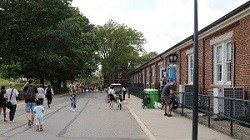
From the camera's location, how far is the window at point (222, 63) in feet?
57.6

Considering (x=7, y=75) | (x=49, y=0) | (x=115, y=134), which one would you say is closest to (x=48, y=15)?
(x=49, y=0)

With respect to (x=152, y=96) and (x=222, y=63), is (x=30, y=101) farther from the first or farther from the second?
(x=152, y=96)

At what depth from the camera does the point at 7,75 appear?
50.7 meters

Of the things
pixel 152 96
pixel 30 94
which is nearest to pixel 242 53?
pixel 30 94

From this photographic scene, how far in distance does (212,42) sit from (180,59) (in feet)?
26.7

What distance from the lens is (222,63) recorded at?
17.9 meters

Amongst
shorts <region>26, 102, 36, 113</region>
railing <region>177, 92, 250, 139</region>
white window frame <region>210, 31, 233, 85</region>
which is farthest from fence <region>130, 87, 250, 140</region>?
shorts <region>26, 102, 36, 113</region>

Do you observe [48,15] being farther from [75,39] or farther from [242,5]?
[242,5]

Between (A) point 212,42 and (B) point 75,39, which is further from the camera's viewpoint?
(B) point 75,39

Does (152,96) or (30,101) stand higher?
(30,101)

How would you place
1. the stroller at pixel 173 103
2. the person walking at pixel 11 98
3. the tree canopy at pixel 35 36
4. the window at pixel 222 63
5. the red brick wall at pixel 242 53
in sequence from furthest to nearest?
the tree canopy at pixel 35 36 < the stroller at pixel 173 103 < the person walking at pixel 11 98 < the window at pixel 222 63 < the red brick wall at pixel 242 53

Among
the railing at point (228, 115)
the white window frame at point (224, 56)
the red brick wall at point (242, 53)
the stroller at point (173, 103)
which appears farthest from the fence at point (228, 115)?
the stroller at point (173, 103)

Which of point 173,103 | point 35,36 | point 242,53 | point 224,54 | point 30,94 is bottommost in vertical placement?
point 173,103

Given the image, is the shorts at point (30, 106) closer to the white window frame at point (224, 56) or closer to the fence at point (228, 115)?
the fence at point (228, 115)
